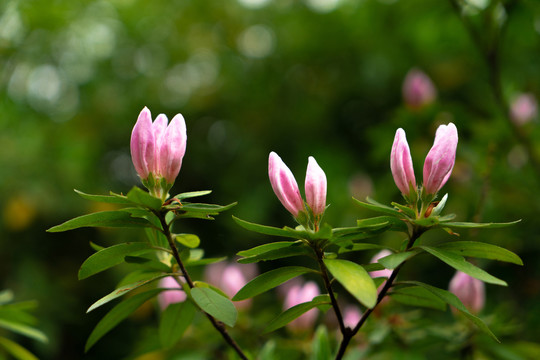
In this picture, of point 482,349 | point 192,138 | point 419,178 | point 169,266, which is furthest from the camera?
point 192,138

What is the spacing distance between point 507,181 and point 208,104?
259 cm

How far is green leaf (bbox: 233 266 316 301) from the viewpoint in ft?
2.97

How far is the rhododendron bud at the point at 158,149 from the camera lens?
0.96m

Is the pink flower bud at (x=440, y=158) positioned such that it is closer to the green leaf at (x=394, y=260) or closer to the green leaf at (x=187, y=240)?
the green leaf at (x=394, y=260)

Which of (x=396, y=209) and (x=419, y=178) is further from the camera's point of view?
(x=419, y=178)

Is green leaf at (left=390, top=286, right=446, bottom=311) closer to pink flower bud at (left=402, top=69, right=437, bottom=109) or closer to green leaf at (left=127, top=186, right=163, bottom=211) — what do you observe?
green leaf at (left=127, top=186, right=163, bottom=211)

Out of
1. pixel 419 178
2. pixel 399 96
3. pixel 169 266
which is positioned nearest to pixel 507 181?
pixel 419 178

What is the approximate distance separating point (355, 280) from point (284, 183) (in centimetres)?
25

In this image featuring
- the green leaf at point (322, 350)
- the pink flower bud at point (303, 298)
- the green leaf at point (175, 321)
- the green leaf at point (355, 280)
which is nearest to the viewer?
the green leaf at point (355, 280)

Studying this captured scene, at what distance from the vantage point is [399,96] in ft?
12.8

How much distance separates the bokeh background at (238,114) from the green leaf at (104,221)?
5.72 feet

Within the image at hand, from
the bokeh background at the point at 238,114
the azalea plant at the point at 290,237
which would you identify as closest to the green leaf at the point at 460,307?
the azalea plant at the point at 290,237

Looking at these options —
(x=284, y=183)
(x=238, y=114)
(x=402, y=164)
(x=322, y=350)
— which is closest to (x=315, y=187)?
(x=284, y=183)

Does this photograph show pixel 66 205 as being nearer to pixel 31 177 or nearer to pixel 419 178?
pixel 31 177
